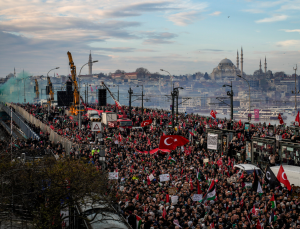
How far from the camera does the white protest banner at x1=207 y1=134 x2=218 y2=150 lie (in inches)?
830

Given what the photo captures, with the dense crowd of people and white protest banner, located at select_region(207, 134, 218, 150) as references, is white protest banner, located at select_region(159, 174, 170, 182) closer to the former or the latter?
the dense crowd of people


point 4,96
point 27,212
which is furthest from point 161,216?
point 4,96

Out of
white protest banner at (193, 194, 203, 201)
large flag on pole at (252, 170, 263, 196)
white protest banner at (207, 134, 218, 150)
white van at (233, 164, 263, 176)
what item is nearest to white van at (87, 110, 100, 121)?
white protest banner at (207, 134, 218, 150)

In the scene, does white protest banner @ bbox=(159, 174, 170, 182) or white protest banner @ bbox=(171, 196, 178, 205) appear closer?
white protest banner @ bbox=(171, 196, 178, 205)

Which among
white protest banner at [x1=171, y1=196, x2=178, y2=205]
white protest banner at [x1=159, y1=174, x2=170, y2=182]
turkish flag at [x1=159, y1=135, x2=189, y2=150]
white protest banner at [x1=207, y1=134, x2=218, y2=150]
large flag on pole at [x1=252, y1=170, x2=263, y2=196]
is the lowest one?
white protest banner at [x1=171, y1=196, x2=178, y2=205]

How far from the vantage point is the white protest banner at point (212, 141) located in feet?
69.2

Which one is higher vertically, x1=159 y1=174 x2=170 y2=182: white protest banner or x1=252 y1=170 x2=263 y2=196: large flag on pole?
x1=252 y1=170 x2=263 y2=196: large flag on pole

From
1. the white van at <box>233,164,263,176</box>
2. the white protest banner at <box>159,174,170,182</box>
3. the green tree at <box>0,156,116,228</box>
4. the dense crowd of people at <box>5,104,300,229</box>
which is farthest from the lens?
the white protest banner at <box>159,174,170,182</box>

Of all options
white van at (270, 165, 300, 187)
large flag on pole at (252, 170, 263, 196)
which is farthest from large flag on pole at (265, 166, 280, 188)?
white van at (270, 165, 300, 187)

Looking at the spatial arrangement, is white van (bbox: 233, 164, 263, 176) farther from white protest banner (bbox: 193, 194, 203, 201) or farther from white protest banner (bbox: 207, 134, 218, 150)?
white protest banner (bbox: 207, 134, 218, 150)

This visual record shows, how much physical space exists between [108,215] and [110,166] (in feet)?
33.1

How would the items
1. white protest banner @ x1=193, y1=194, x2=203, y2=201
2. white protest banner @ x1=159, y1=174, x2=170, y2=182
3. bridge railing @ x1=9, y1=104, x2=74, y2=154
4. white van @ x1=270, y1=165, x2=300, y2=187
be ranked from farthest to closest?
bridge railing @ x1=9, y1=104, x2=74, y2=154 → white protest banner @ x1=159, y1=174, x2=170, y2=182 → white van @ x1=270, y1=165, x2=300, y2=187 → white protest banner @ x1=193, y1=194, x2=203, y2=201

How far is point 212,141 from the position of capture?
838 inches

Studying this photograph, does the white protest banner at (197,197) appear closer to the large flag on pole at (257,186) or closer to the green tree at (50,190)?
the large flag on pole at (257,186)
